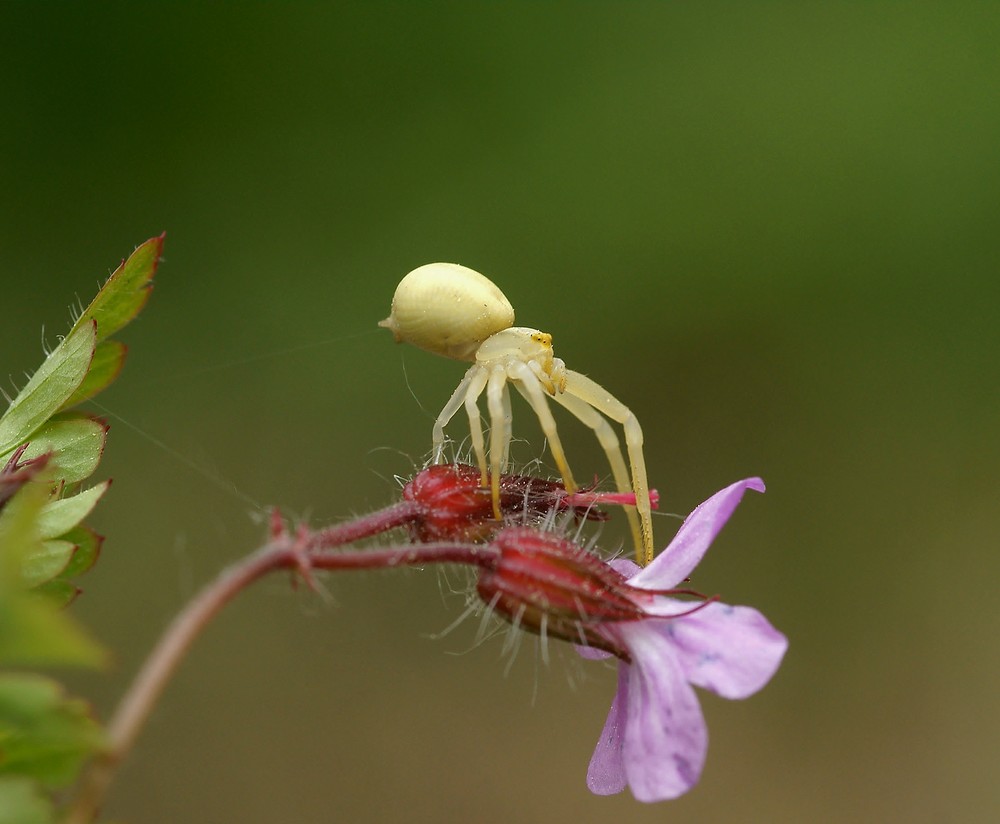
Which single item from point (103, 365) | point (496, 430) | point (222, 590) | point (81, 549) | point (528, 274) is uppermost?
point (528, 274)

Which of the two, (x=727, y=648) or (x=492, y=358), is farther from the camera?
(x=492, y=358)

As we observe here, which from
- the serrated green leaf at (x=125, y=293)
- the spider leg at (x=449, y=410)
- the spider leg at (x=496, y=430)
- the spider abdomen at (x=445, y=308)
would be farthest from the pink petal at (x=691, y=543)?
the serrated green leaf at (x=125, y=293)

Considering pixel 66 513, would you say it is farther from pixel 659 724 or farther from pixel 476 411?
pixel 659 724

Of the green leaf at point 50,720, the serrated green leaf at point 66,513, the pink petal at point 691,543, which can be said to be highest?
the pink petal at point 691,543

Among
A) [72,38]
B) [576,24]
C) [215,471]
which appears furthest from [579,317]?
[72,38]

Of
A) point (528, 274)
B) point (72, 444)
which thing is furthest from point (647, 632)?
point (528, 274)

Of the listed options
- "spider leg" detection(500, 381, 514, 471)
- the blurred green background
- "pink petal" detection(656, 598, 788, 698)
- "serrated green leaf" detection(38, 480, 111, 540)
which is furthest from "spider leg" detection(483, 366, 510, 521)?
the blurred green background

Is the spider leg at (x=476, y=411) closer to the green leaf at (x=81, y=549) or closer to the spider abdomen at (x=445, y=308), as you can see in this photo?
the spider abdomen at (x=445, y=308)

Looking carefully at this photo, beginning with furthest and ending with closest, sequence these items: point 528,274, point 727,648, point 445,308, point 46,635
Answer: point 528,274
point 445,308
point 727,648
point 46,635
